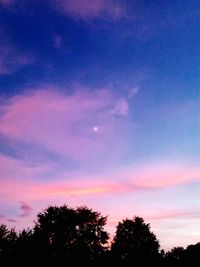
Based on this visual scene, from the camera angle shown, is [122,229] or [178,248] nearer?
[122,229]

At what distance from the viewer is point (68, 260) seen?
73875mm

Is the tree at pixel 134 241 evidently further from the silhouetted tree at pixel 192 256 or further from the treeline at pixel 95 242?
the silhouetted tree at pixel 192 256

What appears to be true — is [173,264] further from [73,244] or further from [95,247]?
[73,244]

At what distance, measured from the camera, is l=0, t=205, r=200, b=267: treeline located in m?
75.2

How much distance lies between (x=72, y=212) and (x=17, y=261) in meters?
35.9

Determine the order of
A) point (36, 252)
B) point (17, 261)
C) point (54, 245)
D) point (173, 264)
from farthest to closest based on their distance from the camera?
point (54, 245) → point (173, 264) → point (36, 252) → point (17, 261)

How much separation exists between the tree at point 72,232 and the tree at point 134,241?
273 inches

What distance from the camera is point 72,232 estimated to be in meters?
82.1

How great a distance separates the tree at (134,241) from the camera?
84812mm

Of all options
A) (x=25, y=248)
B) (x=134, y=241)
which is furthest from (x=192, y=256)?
(x=25, y=248)

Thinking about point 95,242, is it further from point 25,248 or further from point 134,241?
point 25,248

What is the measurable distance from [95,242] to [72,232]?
6.11 meters

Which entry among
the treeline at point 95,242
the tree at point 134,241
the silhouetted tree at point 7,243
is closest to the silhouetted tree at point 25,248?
the silhouetted tree at point 7,243

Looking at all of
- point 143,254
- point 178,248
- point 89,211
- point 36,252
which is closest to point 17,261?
point 36,252
